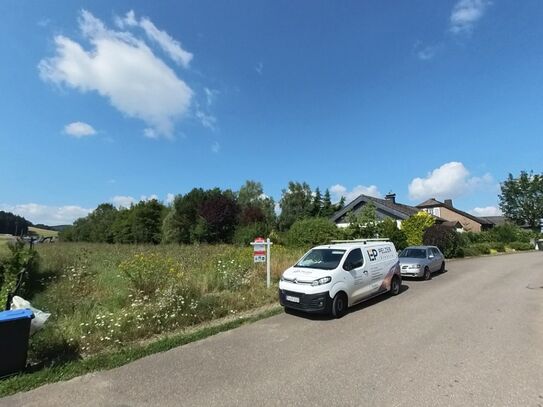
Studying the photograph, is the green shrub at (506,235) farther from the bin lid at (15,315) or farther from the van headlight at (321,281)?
the bin lid at (15,315)

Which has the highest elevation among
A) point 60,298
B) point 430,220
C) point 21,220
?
point 21,220

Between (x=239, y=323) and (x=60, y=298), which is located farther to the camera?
(x=60, y=298)

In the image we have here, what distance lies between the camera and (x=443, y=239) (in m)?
27.2

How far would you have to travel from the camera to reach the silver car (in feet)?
51.8

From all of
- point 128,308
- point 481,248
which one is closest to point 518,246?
point 481,248

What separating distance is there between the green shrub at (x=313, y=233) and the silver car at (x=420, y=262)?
724cm

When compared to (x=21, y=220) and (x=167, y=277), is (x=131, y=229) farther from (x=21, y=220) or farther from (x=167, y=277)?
(x=167, y=277)

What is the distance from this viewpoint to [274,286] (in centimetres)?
1227

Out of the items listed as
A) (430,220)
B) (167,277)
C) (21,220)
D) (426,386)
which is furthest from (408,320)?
(21,220)

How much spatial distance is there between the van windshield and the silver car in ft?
22.7

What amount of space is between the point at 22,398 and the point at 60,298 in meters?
5.65

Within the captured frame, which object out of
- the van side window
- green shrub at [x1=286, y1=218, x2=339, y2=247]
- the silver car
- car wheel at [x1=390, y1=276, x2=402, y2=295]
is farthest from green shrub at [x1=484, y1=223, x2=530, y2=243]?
the van side window

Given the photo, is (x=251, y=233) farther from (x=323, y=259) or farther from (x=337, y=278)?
(x=337, y=278)

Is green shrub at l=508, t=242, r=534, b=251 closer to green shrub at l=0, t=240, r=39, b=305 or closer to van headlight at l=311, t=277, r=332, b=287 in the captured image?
van headlight at l=311, t=277, r=332, b=287
